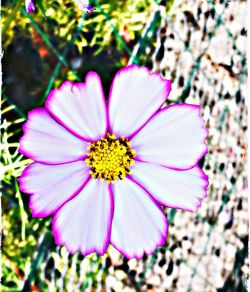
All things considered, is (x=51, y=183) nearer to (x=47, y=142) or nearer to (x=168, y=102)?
(x=47, y=142)

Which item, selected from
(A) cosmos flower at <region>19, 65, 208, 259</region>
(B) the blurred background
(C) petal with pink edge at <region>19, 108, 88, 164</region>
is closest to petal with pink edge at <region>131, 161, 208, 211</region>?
(A) cosmos flower at <region>19, 65, 208, 259</region>

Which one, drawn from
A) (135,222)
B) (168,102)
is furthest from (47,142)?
(168,102)

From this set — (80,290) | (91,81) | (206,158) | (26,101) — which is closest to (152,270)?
(80,290)

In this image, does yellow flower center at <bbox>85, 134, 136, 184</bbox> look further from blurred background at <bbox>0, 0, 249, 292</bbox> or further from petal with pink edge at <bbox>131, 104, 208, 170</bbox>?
blurred background at <bbox>0, 0, 249, 292</bbox>

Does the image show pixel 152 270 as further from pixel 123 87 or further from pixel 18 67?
pixel 123 87

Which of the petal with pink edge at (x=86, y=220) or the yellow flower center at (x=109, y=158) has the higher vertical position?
the yellow flower center at (x=109, y=158)

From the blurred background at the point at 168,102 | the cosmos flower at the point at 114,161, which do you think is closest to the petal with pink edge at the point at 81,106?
the cosmos flower at the point at 114,161

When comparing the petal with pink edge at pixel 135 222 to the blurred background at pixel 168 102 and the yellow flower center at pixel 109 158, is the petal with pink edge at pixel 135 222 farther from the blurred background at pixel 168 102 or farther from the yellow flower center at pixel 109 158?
the blurred background at pixel 168 102
